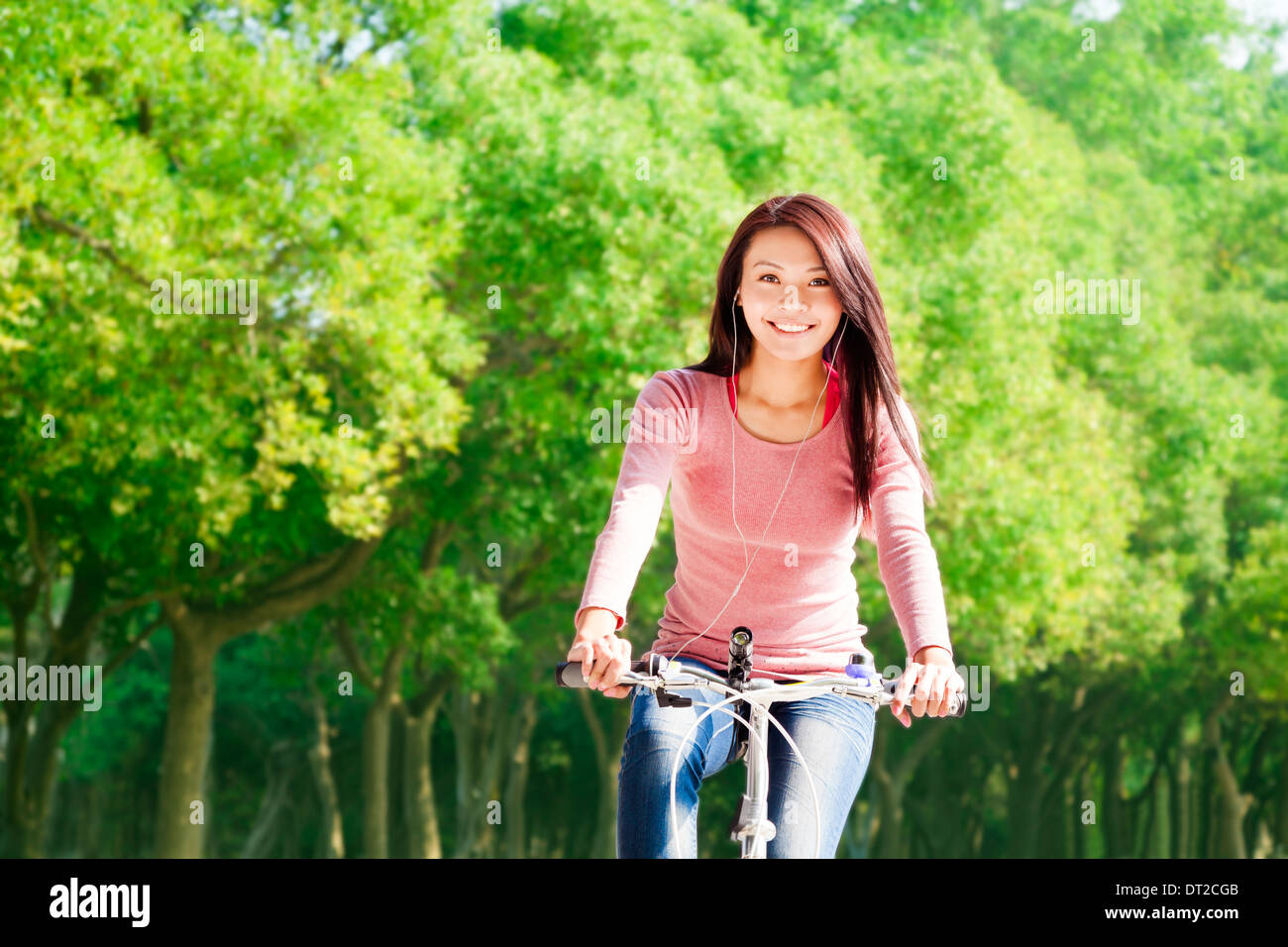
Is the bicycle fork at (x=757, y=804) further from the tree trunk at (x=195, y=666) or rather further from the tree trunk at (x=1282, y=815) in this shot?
the tree trunk at (x=1282, y=815)

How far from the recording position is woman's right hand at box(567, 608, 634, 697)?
3143 mm

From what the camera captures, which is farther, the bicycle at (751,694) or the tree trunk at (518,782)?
the tree trunk at (518,782)

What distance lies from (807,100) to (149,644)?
1708cm

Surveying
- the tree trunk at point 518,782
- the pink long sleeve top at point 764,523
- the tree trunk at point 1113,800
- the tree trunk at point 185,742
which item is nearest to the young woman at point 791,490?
the pink long sleeve top at point 764,523

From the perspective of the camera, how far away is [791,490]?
3719mm

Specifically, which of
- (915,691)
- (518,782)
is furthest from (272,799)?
(915,691)

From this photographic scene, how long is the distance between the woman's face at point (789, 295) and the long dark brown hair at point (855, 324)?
0.04 m

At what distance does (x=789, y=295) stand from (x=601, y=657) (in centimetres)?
109

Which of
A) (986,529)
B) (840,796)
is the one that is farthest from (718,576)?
(986,529)

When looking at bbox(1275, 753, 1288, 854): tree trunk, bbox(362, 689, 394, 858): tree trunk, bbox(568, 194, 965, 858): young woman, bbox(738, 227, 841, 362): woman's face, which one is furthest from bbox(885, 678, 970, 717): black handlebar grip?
bbox(1275, 753, 1288, 854): tree trunk

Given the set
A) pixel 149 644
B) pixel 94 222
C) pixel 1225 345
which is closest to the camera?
pixel 94 222

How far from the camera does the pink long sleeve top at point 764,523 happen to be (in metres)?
3.65

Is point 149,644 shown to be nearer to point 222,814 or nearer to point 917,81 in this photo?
point 222,814

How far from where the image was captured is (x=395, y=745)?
31.2m
